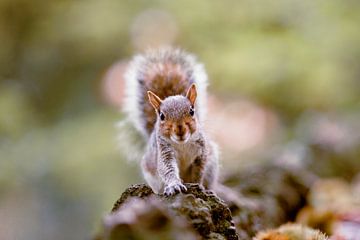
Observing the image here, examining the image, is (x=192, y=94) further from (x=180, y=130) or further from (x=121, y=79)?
(x=121, y=79)

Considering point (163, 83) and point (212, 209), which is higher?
point (163, 83)

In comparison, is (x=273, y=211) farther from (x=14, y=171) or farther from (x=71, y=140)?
(x=14, y=171)

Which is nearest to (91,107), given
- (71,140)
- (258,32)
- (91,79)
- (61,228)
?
(91,79)

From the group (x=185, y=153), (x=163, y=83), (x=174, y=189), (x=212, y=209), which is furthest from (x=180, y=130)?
(x=163, y=83)

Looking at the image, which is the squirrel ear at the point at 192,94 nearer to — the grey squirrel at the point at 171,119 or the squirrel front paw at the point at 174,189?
the grey squirrel at the point at 171,119

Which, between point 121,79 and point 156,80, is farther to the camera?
point 121,79

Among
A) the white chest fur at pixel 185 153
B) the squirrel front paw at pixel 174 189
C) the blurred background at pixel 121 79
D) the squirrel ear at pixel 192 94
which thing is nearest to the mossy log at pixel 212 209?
the squirrel front paw at pixel 174 189

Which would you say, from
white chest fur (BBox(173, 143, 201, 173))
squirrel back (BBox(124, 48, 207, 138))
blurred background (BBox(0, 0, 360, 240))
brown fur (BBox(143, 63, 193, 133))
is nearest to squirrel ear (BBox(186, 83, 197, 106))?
white chest fur (BBox(173, 143, 201, 173))
